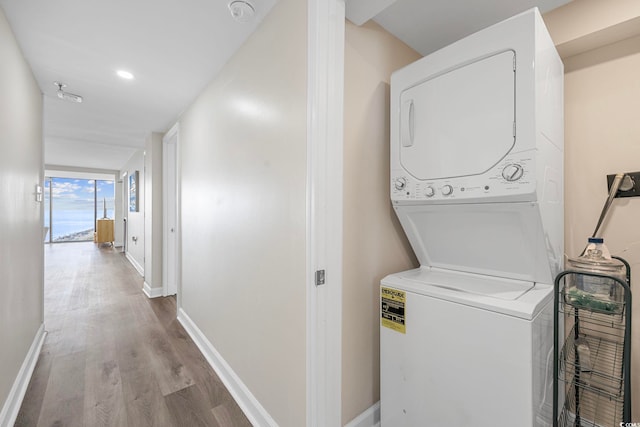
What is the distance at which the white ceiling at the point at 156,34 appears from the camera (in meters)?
1.41

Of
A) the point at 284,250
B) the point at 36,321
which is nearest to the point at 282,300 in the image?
the point at 284,250

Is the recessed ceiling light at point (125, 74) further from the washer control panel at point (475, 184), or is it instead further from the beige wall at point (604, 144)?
the beige wall at point (604, 144)

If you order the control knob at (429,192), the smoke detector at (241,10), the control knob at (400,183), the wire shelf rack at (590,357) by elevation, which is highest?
the smoke detector at (241,10)

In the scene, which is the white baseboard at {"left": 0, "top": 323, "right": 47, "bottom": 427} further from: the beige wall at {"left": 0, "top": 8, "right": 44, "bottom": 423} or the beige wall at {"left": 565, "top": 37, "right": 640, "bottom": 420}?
the beige wall at {"left": 565, "top": 37, "right": 640, "bottom": 420}

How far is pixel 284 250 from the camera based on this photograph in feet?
4.50

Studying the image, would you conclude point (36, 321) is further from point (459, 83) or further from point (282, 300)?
point (459, 83)

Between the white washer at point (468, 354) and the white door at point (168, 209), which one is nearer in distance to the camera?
the white washer at point (468, 354)

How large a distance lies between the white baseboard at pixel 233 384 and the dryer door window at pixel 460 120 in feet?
5.11

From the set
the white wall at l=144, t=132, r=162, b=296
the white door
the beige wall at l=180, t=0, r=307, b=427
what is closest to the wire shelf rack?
the beige wall at l=180, t=0, r=307, b=427

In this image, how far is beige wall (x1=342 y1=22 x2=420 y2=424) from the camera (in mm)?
1358

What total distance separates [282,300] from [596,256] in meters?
1.38

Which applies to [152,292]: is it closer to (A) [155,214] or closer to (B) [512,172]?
(A) [155,214]

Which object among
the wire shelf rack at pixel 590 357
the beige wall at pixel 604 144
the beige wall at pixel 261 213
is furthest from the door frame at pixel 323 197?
the beige wall at pixel 604 144

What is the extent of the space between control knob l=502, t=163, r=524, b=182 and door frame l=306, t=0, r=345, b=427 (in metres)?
0.67
